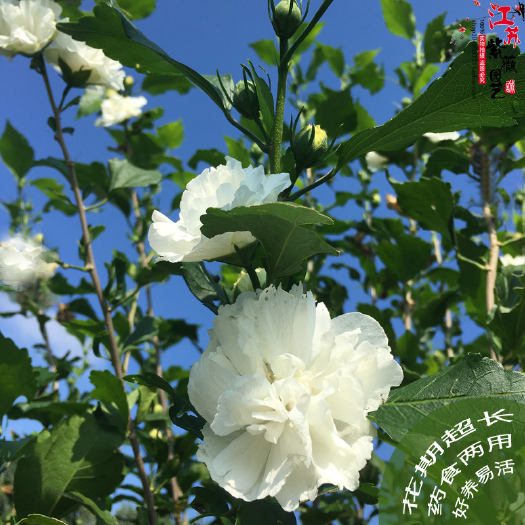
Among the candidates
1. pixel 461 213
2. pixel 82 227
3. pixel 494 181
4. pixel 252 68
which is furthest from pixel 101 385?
pixel 494 181

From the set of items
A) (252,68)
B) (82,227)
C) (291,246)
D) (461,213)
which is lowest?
(291,246)

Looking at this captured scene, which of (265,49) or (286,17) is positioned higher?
(265,49)

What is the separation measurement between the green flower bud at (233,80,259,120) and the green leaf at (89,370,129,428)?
717mm

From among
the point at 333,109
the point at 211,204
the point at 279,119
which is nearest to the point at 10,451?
the point at 211,204

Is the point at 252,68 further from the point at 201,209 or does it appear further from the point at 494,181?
the point at 494,181

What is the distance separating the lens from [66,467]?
1.09 m

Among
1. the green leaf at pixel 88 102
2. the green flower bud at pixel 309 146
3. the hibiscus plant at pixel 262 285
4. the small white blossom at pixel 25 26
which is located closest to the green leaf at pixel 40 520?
the hibiscus plant at pixel 262 285

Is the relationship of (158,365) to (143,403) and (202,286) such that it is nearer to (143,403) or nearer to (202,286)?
(143,403)

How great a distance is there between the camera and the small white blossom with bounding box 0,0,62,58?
4.64 feet

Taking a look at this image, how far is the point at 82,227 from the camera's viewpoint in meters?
1.57

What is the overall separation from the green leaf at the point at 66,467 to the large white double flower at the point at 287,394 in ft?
1.95

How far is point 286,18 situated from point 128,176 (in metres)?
1.23

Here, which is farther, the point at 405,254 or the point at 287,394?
the point at 405,254

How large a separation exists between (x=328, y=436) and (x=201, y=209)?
322 mm
